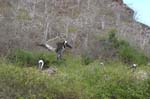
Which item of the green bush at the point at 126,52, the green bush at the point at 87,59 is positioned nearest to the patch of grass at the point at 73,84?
the green bush at the point at 87,59

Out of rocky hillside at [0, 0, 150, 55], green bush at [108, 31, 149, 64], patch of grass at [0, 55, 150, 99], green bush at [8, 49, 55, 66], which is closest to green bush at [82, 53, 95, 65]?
rocky hillside at [0, 0, 150, 55]

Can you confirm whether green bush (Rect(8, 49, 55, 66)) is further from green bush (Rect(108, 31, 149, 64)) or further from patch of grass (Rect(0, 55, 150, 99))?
patch of grass (Rect(0, 55, 150, 99))

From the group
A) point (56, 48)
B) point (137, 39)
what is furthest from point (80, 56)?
point (137, 39)

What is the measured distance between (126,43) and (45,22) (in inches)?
227

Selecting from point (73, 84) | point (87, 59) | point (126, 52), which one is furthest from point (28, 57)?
point (73, 84)

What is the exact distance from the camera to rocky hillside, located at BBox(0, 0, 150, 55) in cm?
2839

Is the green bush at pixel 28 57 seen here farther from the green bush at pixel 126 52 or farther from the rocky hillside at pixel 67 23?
the green bush at pixel 126 52

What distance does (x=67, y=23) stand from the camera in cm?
3306

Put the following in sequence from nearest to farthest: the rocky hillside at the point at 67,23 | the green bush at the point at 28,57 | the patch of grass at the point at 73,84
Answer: the patch of grass at the point at 73,84
the green bush at the point at 28,57
the rocky hillside at the point at 67,23

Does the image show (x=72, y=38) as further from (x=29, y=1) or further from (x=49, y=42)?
(x=29, y=1)

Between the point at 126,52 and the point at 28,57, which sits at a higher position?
the point at 28,57

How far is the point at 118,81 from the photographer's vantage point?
17.9m

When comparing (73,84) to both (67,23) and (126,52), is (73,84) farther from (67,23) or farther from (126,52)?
(67,23)

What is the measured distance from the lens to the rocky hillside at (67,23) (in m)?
28.4
